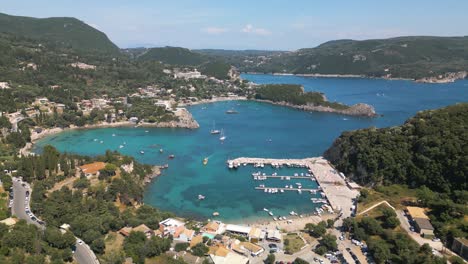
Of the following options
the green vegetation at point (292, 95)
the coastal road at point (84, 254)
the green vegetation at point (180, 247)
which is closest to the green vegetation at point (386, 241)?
the green vegetation at point (180, 247)

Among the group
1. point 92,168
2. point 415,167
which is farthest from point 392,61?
point 92,168

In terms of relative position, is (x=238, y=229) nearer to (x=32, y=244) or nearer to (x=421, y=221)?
(x=421, y=221)

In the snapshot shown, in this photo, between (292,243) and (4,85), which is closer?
(292,243)

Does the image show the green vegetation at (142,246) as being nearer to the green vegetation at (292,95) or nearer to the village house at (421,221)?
the village house at (421,221)

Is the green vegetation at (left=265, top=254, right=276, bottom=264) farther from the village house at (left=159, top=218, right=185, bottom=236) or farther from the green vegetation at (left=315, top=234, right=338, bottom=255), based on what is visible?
the village house at (left=159, top=218, right=185, bottom=236)

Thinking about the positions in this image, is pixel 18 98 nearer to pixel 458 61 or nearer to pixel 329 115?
pixel 329 115

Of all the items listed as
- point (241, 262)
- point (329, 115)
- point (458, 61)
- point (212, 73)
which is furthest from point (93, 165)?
point (458, 61)

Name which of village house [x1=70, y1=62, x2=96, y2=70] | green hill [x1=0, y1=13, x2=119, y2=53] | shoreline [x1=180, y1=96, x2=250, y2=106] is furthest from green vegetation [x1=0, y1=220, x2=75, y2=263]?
green hill [x1=0, y1=13, x2=119, y2=53]
